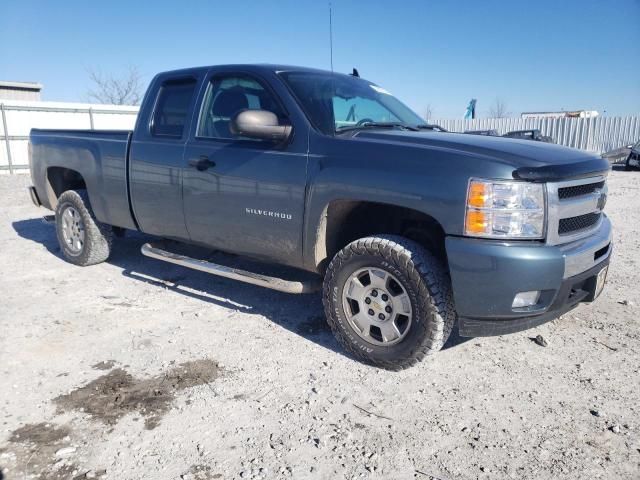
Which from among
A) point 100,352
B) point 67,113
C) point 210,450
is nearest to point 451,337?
point 210,450

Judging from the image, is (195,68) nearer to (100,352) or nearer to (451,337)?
(100,352)

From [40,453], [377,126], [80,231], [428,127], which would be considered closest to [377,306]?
[377,126]

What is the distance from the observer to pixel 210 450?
2.54 metres

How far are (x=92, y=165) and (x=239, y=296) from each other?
207cm

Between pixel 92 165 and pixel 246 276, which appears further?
pixel 92 165

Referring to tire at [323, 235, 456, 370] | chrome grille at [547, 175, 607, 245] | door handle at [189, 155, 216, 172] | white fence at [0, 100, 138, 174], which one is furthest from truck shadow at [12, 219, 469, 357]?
white fence at [0, 100, 138, 174]

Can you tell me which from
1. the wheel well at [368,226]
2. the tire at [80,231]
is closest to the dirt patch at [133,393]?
the wheel well at [368,226]

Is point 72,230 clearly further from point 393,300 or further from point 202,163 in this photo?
point 393,300

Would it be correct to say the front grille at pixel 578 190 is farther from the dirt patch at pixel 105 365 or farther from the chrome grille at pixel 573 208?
the dirt patch at pixel 105 365

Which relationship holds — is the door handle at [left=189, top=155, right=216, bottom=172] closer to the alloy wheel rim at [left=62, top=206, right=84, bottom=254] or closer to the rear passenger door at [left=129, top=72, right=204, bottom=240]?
the rear passenger door at [left=129, top=72, right=204, bottom=240]

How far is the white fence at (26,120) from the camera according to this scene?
1823cm

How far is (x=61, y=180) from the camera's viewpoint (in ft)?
20.1

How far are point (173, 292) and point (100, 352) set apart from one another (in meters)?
1.34

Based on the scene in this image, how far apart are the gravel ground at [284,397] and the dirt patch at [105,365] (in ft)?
0.04
